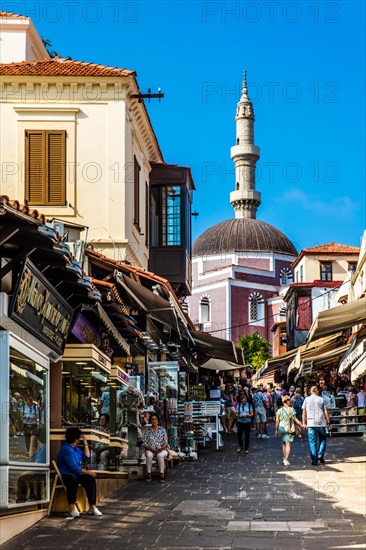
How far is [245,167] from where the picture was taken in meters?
115

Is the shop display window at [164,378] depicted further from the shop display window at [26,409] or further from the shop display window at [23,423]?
the shop display window at [26,409]

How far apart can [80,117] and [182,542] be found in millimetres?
13481

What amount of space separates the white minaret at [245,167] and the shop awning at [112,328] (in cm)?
9744

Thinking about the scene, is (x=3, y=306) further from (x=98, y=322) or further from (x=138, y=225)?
(x=138, y=225)

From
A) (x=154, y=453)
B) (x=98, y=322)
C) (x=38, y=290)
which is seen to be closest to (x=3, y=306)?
(x=38, y=290)

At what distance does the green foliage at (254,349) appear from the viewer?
86.2 meters

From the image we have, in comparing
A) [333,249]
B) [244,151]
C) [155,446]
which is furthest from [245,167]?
[155,446]

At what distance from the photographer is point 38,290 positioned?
11.6 metres

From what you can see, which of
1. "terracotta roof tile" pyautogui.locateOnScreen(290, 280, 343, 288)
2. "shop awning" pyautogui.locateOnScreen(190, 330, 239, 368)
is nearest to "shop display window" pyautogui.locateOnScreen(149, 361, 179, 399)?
"shop awning" pyautogui.locateOnScreen(190, 330, 239, 368)

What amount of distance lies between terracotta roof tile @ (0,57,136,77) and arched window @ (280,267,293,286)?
3182 inches

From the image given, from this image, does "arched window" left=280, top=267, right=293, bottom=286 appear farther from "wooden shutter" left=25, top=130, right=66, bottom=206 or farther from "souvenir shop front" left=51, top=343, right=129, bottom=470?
"souvenir shop front" left=51, top=343, right=129, bottom=470

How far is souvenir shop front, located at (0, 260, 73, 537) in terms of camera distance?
10.4 m

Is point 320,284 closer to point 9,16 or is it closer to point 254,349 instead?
point 254,349

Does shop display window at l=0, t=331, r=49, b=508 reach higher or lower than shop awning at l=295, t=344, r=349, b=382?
lower
